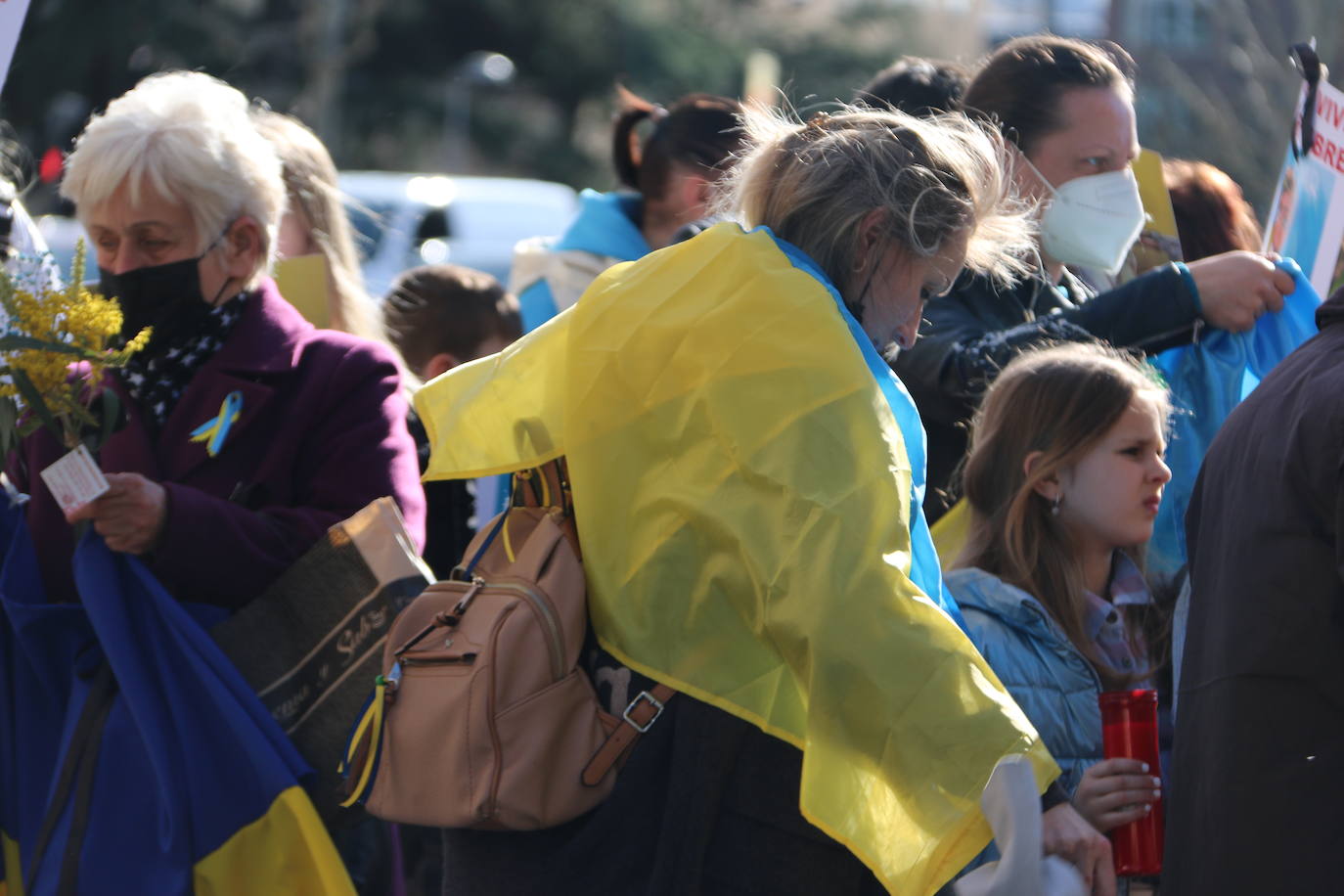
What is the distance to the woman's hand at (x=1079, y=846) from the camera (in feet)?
7.35

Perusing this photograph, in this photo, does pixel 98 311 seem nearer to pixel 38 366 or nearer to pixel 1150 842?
pixel 38 366

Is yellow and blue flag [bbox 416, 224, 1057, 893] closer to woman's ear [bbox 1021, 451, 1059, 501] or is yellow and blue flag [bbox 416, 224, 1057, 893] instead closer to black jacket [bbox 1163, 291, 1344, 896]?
black jacket [bbox 1163, 291, 1344, 896]

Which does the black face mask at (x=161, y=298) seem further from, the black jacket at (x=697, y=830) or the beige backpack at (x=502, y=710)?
the black jacket at (x=697, y=830)

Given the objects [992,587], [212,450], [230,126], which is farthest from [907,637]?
[230,126]

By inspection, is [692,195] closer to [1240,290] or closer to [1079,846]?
[1240,290]

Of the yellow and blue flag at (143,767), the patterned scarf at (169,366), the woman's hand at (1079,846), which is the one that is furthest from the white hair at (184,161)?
the woman's hand at (1079,846)

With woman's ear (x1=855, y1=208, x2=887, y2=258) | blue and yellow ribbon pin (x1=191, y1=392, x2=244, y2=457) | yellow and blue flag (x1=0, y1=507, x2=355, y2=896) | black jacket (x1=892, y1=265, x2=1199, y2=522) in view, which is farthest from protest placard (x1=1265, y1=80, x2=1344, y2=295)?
yellow and blue flag (x1=0, y1=507, x2=355, y2=896)

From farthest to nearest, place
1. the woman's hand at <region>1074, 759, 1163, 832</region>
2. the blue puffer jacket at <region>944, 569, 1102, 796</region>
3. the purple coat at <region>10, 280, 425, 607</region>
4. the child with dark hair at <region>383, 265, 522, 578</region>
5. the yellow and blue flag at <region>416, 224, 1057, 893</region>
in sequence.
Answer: the child with dark hair at <region>383, 265, 522, 578</region>
the purple coat at <region>10, 280, 425, 607</region>
the blue puffer jacket at <region>944, 569, 1102, 796</region>
the woman's hand at <region>1074, 759, 1163, 832</region>
the yellow and blue flag at <region>416, 224, 1057, 893</region>

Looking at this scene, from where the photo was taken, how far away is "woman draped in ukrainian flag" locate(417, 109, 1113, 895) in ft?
6.96

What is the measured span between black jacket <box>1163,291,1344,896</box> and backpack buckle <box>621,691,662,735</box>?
766 millimetres

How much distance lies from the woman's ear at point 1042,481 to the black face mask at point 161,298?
4.87 feet

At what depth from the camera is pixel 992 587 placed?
10.1ft

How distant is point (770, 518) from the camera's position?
7.21 ft

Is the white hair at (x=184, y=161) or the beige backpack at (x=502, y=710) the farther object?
the white hair at (x=184, y=161)
